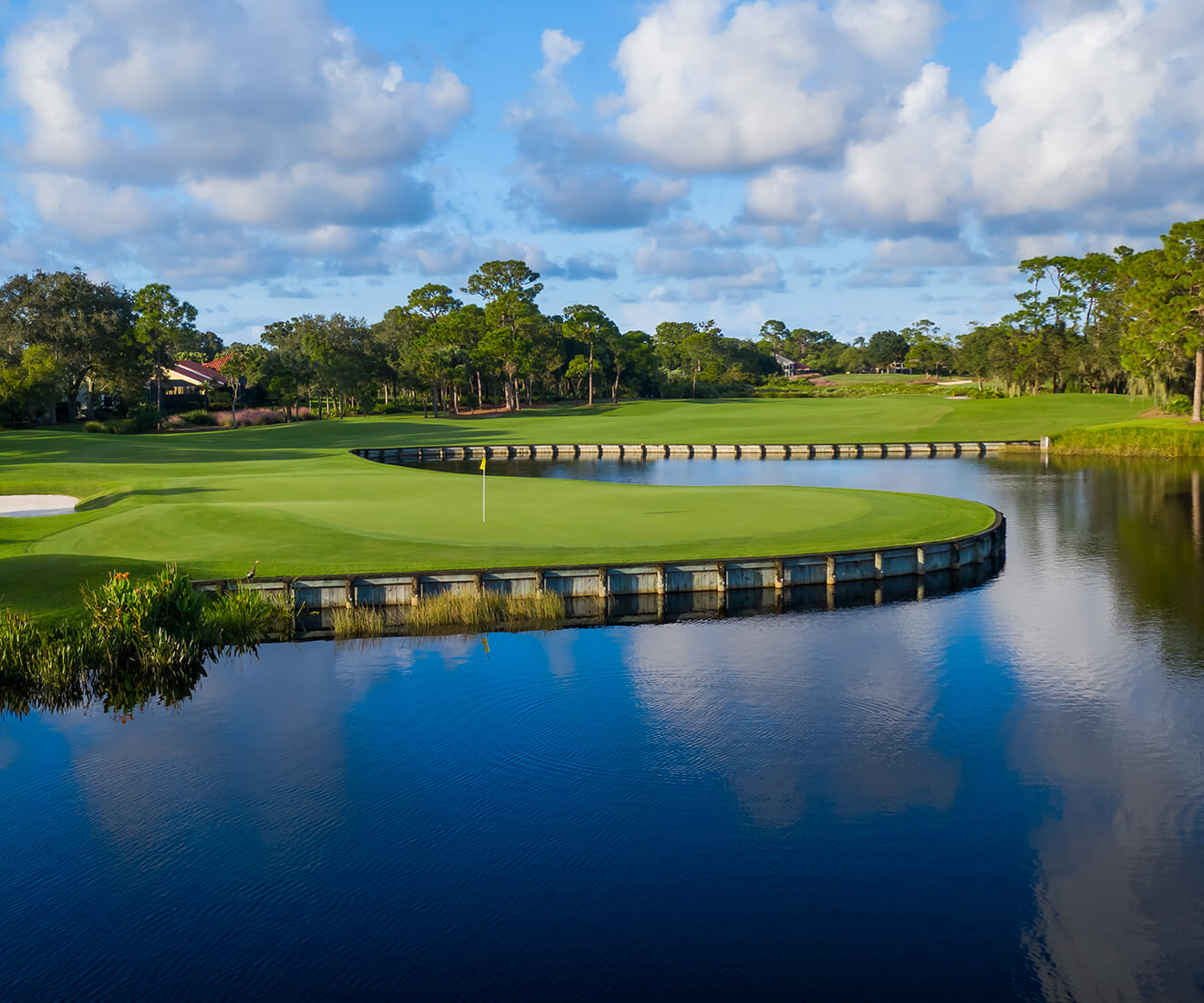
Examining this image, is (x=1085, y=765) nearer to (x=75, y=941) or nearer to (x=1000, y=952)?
(x=1000, y=952)

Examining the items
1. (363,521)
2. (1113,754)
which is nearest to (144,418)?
(363,521)

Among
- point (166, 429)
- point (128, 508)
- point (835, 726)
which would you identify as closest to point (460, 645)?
point (835, 726)

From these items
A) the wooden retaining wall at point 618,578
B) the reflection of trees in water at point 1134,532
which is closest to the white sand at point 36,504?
the wooden retaining wall at point 618,578

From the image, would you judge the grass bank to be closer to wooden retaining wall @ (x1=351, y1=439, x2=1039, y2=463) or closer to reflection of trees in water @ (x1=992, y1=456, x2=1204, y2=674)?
wooden retaining wall @ (x1=351, y1=439, x2=1039, y2=463)

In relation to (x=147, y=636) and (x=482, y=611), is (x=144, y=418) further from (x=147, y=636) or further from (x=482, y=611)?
(x=147, y=636)

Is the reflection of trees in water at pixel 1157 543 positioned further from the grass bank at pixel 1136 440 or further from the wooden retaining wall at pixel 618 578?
the grass bank at pixel 1136 440

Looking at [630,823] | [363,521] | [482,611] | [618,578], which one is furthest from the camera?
[363,521]

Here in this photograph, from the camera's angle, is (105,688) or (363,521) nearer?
(105,688)

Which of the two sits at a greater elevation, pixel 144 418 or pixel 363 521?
pixel 144 418
